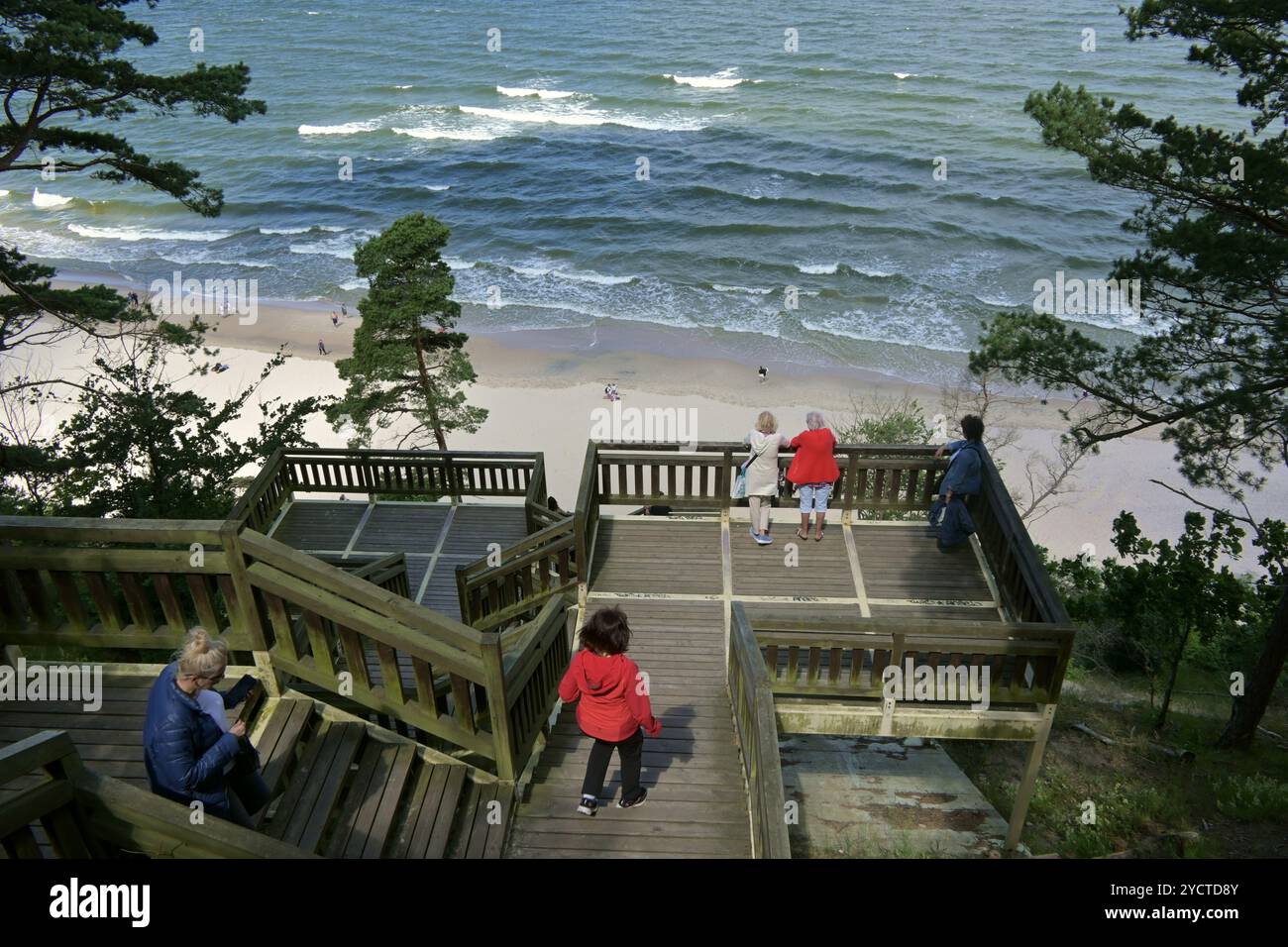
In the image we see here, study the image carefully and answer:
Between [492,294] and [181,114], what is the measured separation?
3989cm

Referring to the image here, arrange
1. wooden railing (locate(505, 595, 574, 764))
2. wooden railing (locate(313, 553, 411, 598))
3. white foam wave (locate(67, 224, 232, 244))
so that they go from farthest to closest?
white foam wave (locate(67, 224, 232, 244)) < wooden railing (locate(313, 553, 411, 598)) < wooden railing (locate(505, 595, 574, 764))

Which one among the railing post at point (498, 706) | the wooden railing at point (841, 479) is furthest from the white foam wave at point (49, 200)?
the railing post at point (498, 706)

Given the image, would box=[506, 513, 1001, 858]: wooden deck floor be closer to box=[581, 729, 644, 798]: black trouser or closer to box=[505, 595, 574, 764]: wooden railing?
box=[581, 729, 644, 798]: black trouser

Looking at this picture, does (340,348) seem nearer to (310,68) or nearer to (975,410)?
(975,410)

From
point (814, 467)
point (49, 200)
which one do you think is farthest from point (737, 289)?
point (49, 200)

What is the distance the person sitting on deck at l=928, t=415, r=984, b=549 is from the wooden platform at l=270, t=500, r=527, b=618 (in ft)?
19.7

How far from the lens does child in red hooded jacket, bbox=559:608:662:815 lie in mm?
5566

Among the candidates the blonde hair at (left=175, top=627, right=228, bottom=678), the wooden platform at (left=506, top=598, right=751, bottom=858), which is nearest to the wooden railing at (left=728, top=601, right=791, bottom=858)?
the wooden platform at (left=506, top=598, right=751, bottom=858)

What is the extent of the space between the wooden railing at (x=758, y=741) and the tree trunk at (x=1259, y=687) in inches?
314

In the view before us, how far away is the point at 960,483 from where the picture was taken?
9.66 metres

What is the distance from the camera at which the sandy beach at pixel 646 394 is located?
2544 cm

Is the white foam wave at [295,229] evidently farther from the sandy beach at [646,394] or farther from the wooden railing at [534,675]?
the wooden railing at [534,675]

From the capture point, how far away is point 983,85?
5962 centimetres
